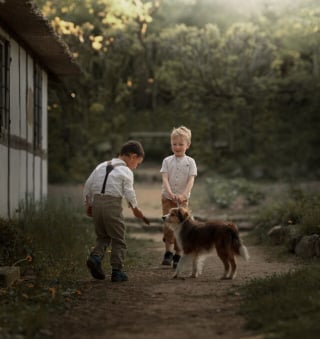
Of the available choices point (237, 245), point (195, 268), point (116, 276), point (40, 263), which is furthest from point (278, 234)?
point (40, 263)

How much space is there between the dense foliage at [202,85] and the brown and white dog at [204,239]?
14.8 m

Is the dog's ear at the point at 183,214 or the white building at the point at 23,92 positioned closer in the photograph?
the dog's ear at the point at 183,214

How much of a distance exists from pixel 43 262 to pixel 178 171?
2.04 metres

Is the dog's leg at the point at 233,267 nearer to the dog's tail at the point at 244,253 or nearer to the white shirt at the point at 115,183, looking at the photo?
the dog's tail at the point at 244,253

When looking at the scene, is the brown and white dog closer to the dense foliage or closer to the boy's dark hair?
the boy's dark hair

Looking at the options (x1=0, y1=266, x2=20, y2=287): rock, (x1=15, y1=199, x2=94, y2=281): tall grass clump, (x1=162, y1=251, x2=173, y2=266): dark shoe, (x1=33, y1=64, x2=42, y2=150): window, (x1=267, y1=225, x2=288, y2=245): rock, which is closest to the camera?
(x1=0, y1=266, x2=20, y2=287): rock

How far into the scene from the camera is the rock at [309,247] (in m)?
8.95

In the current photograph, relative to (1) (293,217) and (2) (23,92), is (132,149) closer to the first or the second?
Answer: (1) (293,217)

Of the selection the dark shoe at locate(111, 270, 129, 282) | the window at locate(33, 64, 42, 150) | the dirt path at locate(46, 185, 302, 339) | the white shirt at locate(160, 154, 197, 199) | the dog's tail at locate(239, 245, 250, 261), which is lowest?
the dirt path at locate(46, 185, 302, 339)

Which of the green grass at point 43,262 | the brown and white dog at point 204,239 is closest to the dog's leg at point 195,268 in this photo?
the brown and white dog at point 204,239

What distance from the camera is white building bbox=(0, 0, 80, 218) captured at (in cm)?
988

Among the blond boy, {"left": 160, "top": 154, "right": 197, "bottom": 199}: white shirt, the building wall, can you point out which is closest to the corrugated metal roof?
the building wall

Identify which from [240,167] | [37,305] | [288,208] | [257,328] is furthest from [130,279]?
[240,167]

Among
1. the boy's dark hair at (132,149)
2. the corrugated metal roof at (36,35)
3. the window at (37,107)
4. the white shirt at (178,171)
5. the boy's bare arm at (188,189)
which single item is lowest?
the boy's bare arm at (188,189)
